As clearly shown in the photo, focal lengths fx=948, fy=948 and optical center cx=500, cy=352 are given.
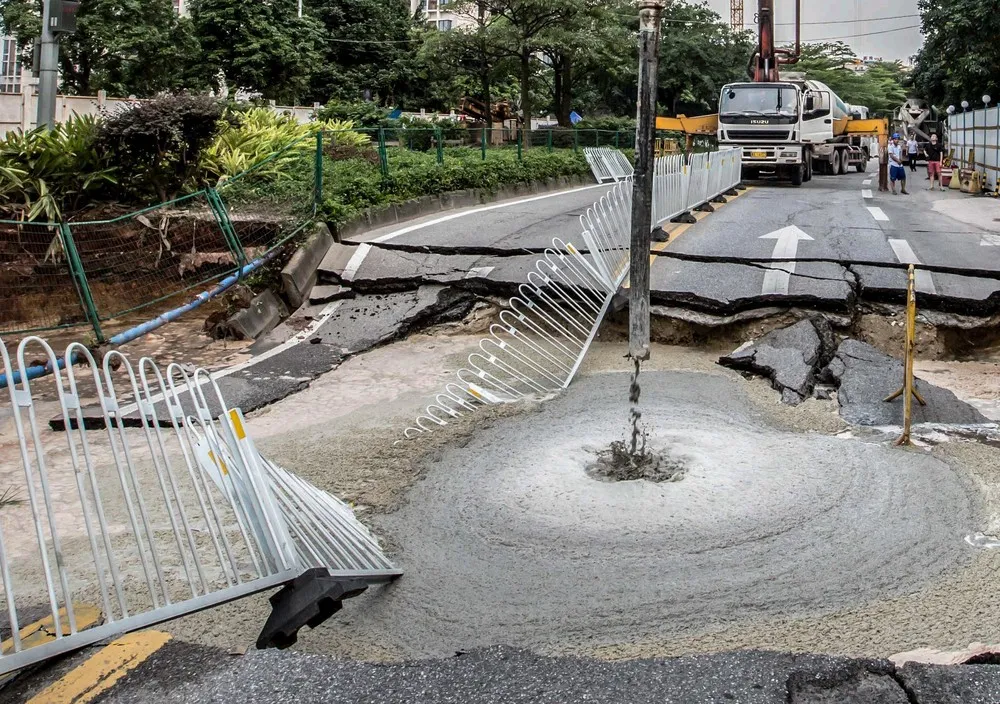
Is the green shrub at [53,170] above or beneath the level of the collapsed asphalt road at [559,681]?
above

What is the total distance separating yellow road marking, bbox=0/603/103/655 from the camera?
13.5ft

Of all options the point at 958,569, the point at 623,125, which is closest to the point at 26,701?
the point at 958,569

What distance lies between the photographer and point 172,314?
10664 millimetres

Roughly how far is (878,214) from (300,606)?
50.9 ft

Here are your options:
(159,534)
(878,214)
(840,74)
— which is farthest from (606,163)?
(840,74)

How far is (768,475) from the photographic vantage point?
6.25 m

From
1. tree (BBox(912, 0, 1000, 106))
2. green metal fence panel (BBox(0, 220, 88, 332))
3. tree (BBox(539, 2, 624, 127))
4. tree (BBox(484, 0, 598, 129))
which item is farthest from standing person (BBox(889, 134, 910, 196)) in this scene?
green metal fence panel (BBox(0, 220, 88, 332))

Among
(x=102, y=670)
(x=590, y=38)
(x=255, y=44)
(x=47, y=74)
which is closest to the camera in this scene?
(x=102, y=670)

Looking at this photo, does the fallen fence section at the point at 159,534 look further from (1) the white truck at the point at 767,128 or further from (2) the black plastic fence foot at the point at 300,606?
(1) the white truck at the point at 767,128

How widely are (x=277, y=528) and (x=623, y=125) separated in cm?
4297

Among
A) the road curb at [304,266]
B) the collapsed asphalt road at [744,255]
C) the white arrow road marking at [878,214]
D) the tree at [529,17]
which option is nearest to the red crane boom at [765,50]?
the tree at [529,17]

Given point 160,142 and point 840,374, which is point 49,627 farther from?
point 160,142

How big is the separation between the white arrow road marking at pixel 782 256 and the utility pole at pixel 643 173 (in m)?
2.61

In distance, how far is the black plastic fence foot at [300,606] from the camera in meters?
4.02
